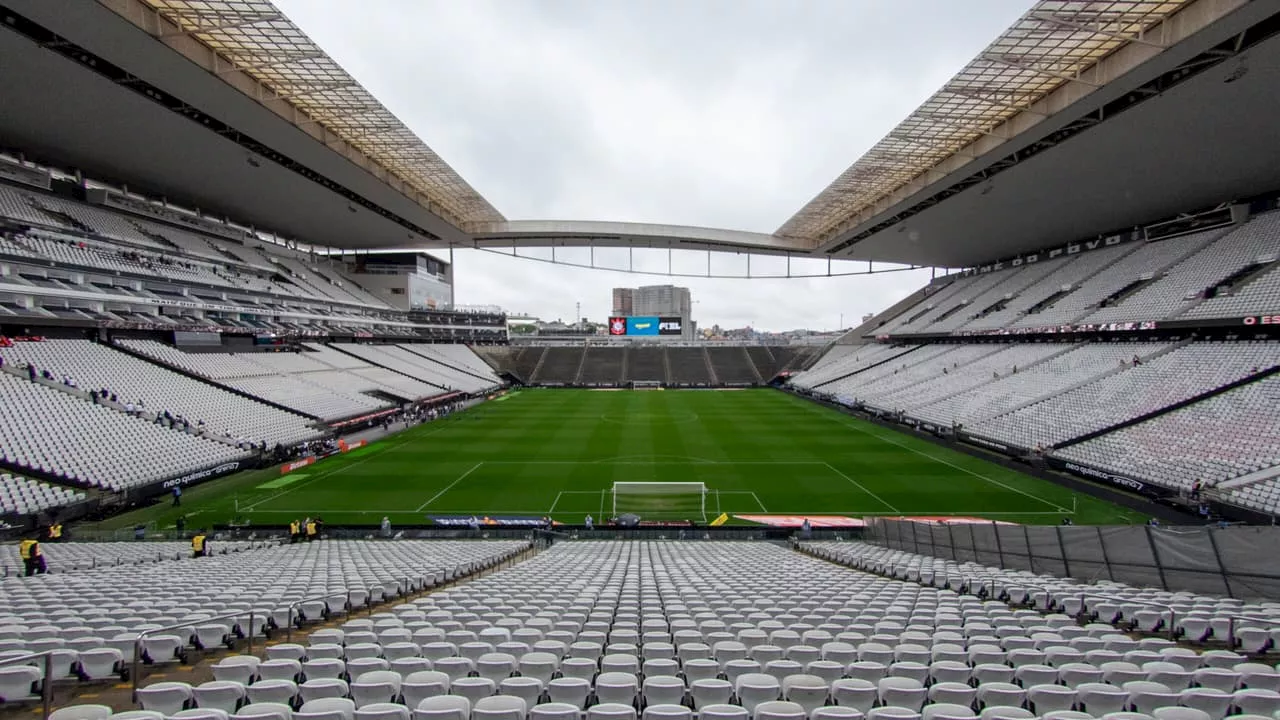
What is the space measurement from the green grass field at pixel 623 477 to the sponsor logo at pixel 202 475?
0.49 meters

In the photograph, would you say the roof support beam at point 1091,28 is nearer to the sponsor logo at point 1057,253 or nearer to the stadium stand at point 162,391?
the sponsor logo at point 1057,253

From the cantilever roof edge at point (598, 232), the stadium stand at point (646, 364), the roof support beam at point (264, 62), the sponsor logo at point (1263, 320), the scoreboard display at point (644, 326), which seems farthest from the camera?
the stadium stand at point (646, 364)

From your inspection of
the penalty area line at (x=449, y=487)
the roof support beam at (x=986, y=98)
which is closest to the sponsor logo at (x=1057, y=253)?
the roof support beam at (x=986, y=98)

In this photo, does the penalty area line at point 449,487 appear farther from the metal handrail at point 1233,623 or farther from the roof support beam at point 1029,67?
the roof support beam at point 1029,67

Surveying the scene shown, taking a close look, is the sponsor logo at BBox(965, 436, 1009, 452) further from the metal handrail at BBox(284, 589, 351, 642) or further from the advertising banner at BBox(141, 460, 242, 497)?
the advertising banner at BBox(141, 460, 242, 497)

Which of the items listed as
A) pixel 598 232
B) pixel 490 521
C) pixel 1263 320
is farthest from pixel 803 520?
pixel 598 232

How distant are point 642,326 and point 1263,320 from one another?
53.0 metres

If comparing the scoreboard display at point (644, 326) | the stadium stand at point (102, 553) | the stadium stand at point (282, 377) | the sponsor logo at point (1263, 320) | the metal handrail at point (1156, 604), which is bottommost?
the stadium stand at point (102, 553)

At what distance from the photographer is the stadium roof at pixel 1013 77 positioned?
812 inches

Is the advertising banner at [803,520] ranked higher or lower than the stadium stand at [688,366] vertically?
lower

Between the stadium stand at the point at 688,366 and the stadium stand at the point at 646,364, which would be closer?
the stadium stand at the point at 688,366

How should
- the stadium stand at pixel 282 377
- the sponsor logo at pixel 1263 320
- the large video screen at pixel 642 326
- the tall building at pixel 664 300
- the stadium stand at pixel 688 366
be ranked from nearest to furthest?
the sponsor logo at pixel 1263 320
the stadium stand at pixel 282 377
the large video screen at pixel 642 326
the stadium stand at pixel 688 366
the tall building at pixel 664 300

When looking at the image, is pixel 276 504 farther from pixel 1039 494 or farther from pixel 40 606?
pixel 1039 494

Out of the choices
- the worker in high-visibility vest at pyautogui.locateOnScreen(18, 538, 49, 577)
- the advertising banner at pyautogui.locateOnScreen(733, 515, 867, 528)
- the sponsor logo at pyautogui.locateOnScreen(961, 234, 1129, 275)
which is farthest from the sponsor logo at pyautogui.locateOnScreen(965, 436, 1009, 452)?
the worker in high-visibility vest at pyautogui.locateOnScreen(18, 538, 49, 577)
